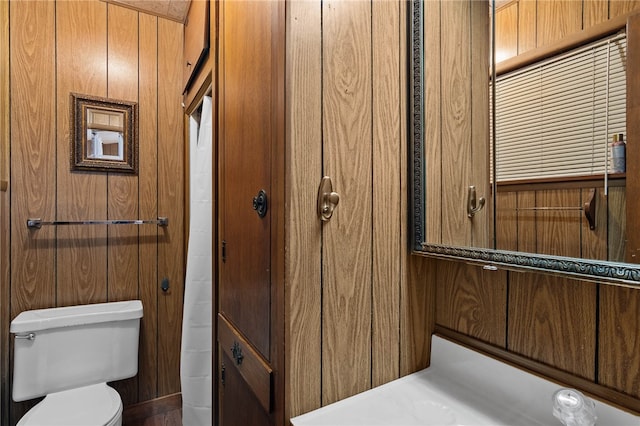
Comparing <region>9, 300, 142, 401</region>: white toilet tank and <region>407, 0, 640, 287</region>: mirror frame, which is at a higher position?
<region>407, 0, 640, 287</region>: mirror frame

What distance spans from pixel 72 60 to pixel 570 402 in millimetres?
2297

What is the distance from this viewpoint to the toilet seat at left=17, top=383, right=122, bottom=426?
1.26 metres

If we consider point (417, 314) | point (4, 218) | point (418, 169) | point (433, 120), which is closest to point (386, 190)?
point (418, 169)

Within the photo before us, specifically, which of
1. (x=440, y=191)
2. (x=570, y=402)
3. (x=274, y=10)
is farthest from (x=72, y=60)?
(x=570, y=402)

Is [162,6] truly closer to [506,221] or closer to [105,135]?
[105,135]

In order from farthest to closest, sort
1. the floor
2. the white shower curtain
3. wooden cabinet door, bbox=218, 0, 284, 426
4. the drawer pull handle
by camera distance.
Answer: the floor < the white shower curtain < the drawer pull handle < wooden cabinet door, bbox=218, 0, 284, 426

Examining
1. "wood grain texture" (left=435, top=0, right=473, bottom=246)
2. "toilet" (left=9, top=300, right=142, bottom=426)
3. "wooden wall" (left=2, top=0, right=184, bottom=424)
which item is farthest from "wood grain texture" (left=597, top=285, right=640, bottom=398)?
"wooden wall" (left=2, top=0, right=184, bottom=424)

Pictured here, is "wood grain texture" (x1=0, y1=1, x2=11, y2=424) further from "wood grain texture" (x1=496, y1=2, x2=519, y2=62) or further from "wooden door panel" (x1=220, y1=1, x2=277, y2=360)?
"wood grain texture" (x1=496, y1=2, x2=519, y2=62)

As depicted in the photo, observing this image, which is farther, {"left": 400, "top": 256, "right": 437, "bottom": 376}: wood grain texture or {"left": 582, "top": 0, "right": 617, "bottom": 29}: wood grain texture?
{"left": 400, "top": 256, "right": 437, "bottom": 376}: wood grain texture

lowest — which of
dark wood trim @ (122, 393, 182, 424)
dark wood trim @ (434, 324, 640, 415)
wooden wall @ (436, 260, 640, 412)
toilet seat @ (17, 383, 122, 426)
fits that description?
dark wood trim @ (122, 393, 182, 424)

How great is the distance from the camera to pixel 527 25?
0.69 metres

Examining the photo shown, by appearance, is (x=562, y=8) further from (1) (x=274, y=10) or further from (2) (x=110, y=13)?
(2) (x=110, y=13)

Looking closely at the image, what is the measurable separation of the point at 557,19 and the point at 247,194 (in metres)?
0.79

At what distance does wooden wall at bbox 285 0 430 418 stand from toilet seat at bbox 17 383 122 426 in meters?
1.13
